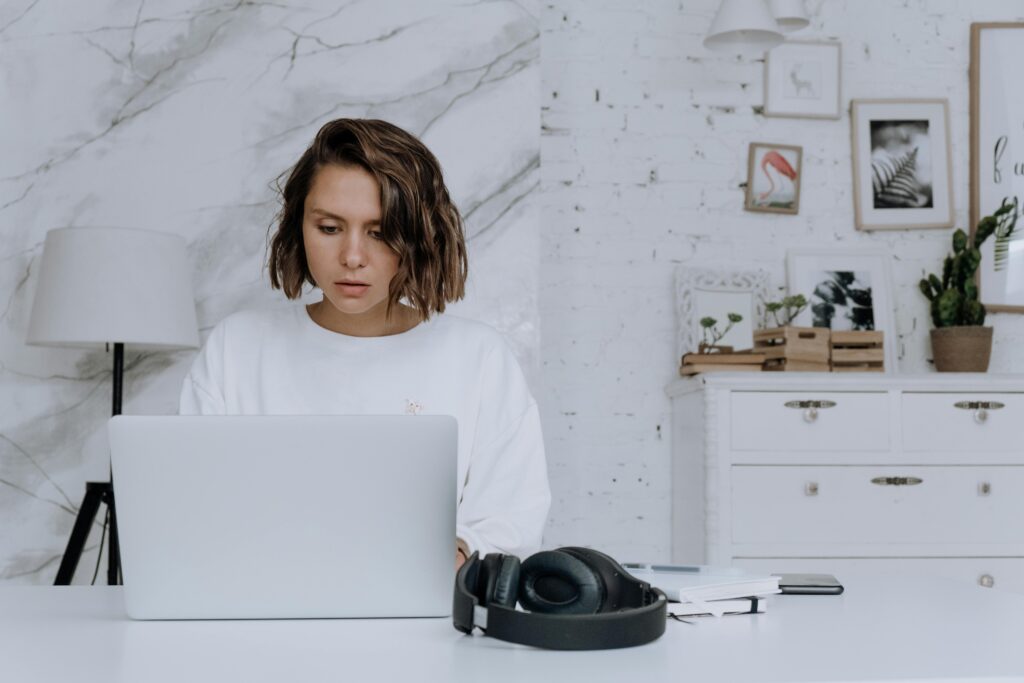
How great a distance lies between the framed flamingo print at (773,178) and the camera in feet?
11.7

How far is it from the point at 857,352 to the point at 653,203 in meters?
0.81

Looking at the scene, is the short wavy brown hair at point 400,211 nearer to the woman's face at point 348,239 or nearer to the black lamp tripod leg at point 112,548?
the woman's face at point 348,239

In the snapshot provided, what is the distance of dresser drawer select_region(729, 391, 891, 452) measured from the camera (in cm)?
293

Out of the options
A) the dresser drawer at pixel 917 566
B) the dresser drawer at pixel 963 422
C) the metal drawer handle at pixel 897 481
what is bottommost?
the dresser drawer at pixel 917 566

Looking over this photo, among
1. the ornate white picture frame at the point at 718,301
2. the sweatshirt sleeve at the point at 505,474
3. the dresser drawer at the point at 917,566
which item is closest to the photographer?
the sweatshirt sleeve at the point at 505,474

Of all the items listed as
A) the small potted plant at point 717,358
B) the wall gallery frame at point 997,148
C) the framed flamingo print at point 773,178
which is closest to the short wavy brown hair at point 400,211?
the small potted plant at point 717,358

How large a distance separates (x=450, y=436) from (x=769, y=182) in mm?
2682

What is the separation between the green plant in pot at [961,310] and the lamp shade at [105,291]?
7.23ft

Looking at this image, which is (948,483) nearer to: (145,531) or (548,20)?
(548,20)

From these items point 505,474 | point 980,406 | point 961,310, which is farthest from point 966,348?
point 505,474

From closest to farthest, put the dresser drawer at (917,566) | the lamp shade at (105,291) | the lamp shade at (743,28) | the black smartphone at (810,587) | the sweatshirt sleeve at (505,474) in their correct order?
the black smartphone at (810,587) < the sweatshirt sleeve at (505,474) < the lamp shade at (105,291) < the dresser drawer at (917,566) < the lamp shade at (743,28)

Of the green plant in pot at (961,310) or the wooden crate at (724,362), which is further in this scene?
the green plant in pot at (961,310)

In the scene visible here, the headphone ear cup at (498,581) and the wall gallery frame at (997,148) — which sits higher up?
the wall gallery frame at (997,148)

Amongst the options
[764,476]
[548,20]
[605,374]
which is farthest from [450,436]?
[548,20]
